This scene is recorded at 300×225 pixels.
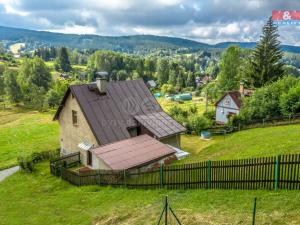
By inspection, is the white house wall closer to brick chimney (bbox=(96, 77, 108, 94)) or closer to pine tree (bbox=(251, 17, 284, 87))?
pine tree (bbox=(251, 17, 284, 87))

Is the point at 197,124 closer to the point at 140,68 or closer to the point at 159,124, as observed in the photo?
the point at 159,124

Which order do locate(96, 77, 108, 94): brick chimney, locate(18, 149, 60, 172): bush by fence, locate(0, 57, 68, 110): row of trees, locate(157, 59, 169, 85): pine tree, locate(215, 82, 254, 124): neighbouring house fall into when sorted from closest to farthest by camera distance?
locate(18, 149, 60, 172): bush by fence → locate(96, 77, 108, 94): brick chimney → locate(215, 82, 254, 124): neighbouring house → locate(0, 57, 68, 110): row of trees → locate(157, 59, 169, 85): pine tree

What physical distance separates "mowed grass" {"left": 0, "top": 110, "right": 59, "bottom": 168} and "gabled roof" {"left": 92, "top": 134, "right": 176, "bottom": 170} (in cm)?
1265

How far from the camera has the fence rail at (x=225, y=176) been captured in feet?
35.2

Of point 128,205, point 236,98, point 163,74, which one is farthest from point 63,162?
point 163,74

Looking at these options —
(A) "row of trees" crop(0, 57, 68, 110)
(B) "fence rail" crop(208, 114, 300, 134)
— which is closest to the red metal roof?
(B) "fence rail" crop(208, 114, 300, 134)

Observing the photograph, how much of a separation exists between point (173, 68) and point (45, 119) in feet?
258

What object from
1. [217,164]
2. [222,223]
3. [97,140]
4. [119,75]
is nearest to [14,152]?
[97,140]

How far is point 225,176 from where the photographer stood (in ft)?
40.2

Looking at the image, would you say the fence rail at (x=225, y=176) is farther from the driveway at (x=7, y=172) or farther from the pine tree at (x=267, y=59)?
the pine tree at (x=267, y=59)

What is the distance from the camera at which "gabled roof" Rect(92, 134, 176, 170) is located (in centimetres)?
1855

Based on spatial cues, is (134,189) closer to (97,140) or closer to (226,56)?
(97,140)

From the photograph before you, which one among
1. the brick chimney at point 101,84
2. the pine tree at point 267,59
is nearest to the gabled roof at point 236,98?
the pine tree at point 267,59

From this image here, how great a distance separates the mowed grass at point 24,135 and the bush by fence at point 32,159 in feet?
10.8
